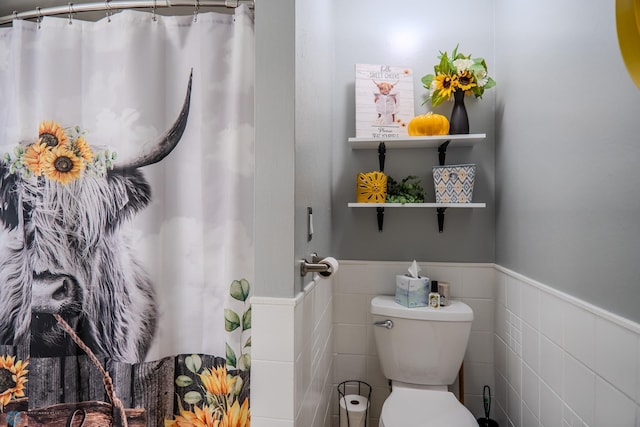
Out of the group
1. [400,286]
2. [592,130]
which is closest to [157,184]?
[400,286]

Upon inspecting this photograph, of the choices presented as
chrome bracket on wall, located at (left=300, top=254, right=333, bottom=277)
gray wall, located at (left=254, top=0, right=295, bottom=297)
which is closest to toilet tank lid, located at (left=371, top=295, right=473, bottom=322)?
chrome bracket on wall, located at (left=300, top=254, right=333, bottom=277)

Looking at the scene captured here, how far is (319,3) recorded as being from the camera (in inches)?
55.8

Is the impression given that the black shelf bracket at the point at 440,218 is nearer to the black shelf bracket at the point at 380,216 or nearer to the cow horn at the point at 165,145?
the black shelf bracket at the point at 380,216

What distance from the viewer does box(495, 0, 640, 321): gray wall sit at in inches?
31.8

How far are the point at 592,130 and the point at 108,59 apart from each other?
1.47 metres

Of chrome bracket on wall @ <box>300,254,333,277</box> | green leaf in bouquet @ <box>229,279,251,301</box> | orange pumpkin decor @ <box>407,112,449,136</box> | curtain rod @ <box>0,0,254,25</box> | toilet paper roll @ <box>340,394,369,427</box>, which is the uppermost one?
curtain rod @ <box>0,0,254,25</box>

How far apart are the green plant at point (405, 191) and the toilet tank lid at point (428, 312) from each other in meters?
0.47

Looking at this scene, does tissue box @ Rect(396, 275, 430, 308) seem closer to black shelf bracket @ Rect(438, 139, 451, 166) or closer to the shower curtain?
black shelf bracket @ Rect(438, 139, 451, 166)

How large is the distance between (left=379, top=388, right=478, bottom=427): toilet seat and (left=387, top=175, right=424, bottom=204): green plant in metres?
0.83

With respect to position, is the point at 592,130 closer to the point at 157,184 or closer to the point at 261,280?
the point at 261,280

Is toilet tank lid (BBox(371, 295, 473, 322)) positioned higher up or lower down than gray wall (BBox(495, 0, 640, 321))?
lower down

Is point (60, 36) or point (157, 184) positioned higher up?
point (60, 36)

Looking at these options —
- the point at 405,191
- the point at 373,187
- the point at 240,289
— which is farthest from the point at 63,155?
the point at 405,191

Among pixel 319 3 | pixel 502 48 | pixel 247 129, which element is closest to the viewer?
pixel 247 129
